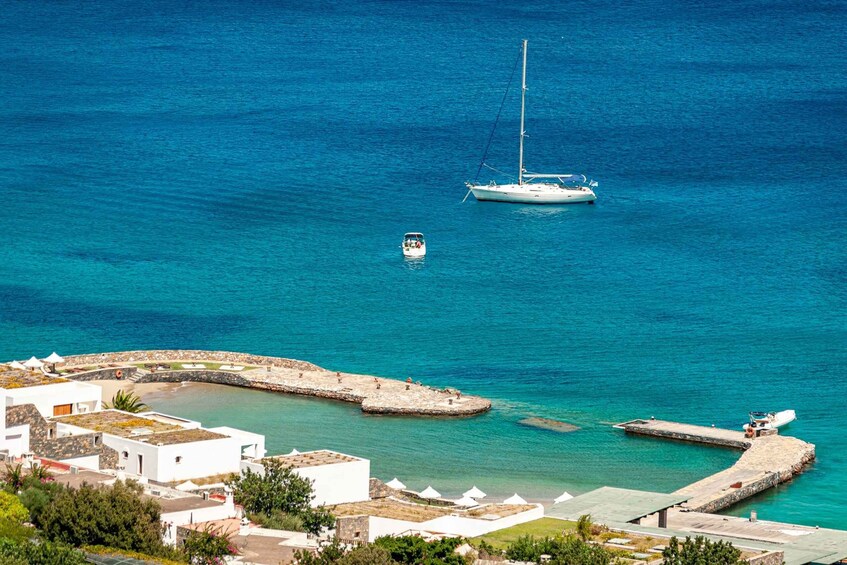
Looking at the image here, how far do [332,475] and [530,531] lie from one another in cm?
1005

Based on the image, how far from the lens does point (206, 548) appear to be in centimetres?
5850

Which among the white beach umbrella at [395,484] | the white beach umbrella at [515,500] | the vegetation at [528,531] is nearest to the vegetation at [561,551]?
the vegetation at [528,531]

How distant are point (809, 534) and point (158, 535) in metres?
22.9

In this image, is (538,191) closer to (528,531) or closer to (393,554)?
(528,531)

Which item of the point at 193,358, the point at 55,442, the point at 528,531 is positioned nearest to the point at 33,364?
the point at 193,358

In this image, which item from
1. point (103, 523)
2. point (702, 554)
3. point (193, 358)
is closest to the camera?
point (702, 554)

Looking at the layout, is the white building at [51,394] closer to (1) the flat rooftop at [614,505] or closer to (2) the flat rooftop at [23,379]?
(2) the flat rooftop at [23,379]

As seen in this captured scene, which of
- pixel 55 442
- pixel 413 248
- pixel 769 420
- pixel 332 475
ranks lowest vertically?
pixel 332 475

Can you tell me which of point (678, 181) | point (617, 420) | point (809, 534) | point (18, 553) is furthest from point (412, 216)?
point (18, 553)

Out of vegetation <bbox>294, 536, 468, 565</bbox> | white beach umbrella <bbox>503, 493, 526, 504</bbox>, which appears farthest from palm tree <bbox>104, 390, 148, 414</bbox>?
vegetation <bbox>294, 536, 468, 565</bbox>

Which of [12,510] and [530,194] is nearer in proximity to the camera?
[12,510]

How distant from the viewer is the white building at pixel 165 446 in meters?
71.2

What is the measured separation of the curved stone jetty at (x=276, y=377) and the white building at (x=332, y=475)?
23.8 meters

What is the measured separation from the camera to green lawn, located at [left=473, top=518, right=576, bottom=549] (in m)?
62.2
